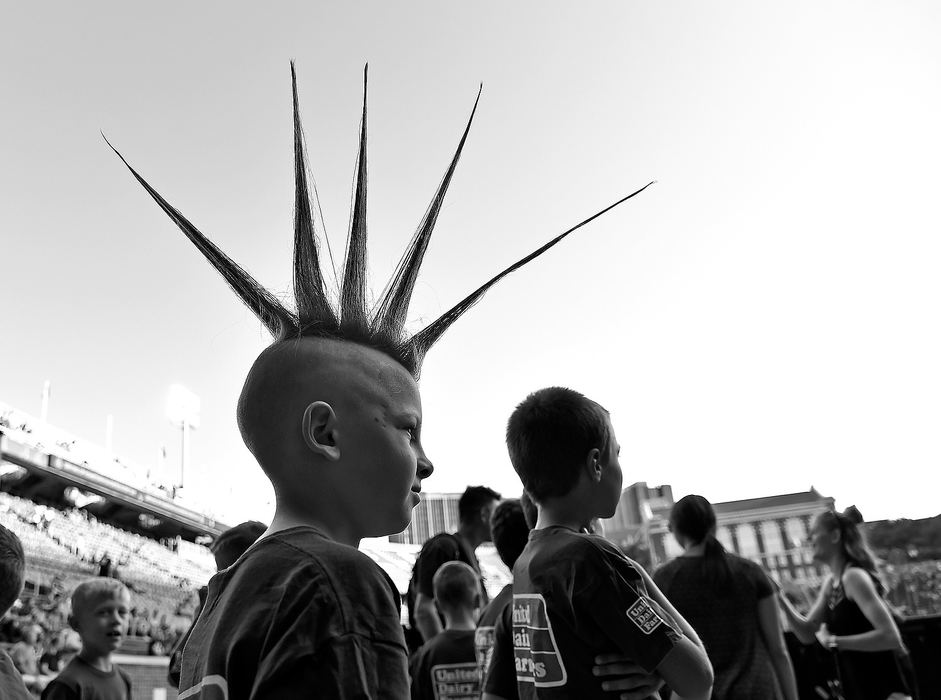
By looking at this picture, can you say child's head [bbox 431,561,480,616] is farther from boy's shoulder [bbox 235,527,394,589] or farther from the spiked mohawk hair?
boy's shoulder [bbox 235,527,394,589]

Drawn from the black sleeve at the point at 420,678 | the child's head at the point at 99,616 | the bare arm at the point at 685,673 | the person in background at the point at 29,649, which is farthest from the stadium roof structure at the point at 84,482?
the bare arm at the point at 685,673

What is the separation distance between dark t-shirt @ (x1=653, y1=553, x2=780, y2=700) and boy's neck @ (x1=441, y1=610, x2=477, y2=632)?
91cm

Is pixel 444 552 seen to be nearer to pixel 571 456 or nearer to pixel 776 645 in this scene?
pixel 776 645

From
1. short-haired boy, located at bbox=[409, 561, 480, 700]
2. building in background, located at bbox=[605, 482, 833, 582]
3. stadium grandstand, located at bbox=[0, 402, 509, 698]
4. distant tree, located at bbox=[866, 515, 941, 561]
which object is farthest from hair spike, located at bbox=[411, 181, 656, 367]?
building in background, located at bbox=[605, 482, 833, 582]

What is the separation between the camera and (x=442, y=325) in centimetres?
127

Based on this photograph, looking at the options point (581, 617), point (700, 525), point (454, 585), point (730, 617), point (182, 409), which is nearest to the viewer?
point (581, 617)

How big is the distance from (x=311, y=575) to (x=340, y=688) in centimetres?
13

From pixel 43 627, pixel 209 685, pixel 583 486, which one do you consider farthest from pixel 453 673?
pixel 43 627

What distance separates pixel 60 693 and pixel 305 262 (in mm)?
2508

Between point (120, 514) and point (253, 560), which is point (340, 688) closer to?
point (253, 560)

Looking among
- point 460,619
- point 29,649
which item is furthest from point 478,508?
point 29,649

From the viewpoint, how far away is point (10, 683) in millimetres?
1985

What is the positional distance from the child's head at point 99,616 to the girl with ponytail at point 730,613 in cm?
219

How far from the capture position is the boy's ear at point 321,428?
3.27ft
